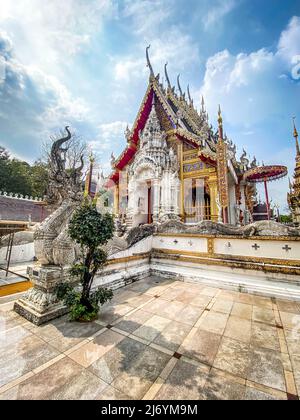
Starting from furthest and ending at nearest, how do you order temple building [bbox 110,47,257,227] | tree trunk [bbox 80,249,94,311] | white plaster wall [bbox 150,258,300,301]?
temple building [bbox 110,47,257,227] < white plaster wall [bbox 150,258,300,301] < tree trunk [bbox 80,249,94,311]

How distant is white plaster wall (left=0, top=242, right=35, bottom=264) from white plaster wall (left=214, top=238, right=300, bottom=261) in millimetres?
8169

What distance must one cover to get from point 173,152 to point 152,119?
2.80 meters

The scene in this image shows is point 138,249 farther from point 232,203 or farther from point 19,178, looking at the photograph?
point 19,178

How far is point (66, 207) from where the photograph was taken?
4.16 meters

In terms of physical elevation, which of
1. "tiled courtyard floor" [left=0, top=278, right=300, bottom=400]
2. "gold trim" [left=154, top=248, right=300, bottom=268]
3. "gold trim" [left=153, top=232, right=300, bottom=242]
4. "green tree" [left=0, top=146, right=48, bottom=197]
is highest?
"green tree" [left=0, top=146, right=48, bottom=197]

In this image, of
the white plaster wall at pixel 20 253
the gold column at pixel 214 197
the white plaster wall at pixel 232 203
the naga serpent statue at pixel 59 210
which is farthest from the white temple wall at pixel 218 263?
the white plaster wall at pixel 232 203

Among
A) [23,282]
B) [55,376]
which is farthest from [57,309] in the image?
[23,282]

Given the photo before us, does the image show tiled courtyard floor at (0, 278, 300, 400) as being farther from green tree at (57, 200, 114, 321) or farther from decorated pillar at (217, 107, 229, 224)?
decorated pillar at (217, 107, 229, 224)

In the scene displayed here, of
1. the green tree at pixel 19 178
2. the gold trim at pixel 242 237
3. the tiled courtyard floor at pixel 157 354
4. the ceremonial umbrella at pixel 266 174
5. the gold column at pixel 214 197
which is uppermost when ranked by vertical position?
the green tree at pixel 19 178

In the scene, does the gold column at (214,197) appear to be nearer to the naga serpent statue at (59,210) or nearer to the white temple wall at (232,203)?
the white temple wall at (232,203)

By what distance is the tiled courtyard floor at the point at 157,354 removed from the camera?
5.75ft

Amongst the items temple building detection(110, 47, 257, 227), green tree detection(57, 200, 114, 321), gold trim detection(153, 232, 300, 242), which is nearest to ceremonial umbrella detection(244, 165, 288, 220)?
temple building detection(110, 47, 257, 227)

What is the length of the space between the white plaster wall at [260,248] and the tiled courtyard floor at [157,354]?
1362mm

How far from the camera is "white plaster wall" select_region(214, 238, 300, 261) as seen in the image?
4.57 meters
